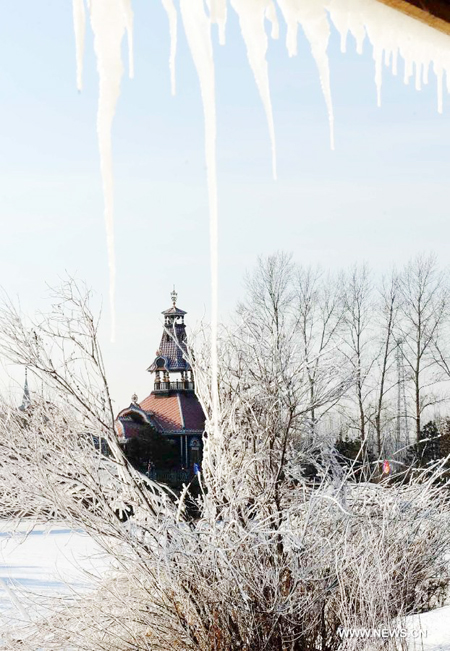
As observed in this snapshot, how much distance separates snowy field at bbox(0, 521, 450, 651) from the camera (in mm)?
6195

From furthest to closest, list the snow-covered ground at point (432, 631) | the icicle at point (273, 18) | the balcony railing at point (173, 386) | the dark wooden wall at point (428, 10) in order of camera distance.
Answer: the balcony railing at point (173, 386) → the snow-covered ground at point (432, 631) → the icicle at point (273, 18) → the dark wooden wall at point (428, 10)

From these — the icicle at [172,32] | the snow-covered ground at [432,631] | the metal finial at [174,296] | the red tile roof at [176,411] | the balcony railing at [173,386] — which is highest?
the metal finial at [174,296]

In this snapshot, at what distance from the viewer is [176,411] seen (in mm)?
22375

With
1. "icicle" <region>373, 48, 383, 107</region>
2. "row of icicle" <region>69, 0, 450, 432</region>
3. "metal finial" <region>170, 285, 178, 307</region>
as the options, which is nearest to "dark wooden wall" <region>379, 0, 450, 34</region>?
"row of icicle" <region>69, 0, 450, 432</region>

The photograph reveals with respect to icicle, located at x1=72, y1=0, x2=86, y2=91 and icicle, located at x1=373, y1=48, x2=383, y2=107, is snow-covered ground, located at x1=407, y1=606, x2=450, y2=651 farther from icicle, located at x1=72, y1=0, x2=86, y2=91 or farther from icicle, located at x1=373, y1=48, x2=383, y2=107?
icicle, located at x1=72, y1=0, x2=86, y2=91

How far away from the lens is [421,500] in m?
7.02

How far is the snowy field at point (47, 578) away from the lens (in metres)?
6.20

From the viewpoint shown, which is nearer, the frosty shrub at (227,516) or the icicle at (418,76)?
the icicle at (418,76)

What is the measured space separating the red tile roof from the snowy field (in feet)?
14.6

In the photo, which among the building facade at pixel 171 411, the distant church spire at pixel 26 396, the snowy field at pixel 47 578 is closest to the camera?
the snowy field at pixel 47 578

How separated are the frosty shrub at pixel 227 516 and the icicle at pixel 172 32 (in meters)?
4.75

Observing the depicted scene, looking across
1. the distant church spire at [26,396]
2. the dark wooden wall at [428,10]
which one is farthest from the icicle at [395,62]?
the distant church spire at [26,396]

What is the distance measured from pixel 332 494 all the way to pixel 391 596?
1.02m

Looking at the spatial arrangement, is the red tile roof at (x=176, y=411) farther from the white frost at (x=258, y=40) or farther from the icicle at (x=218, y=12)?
the icicle at (x=218, y=12)
